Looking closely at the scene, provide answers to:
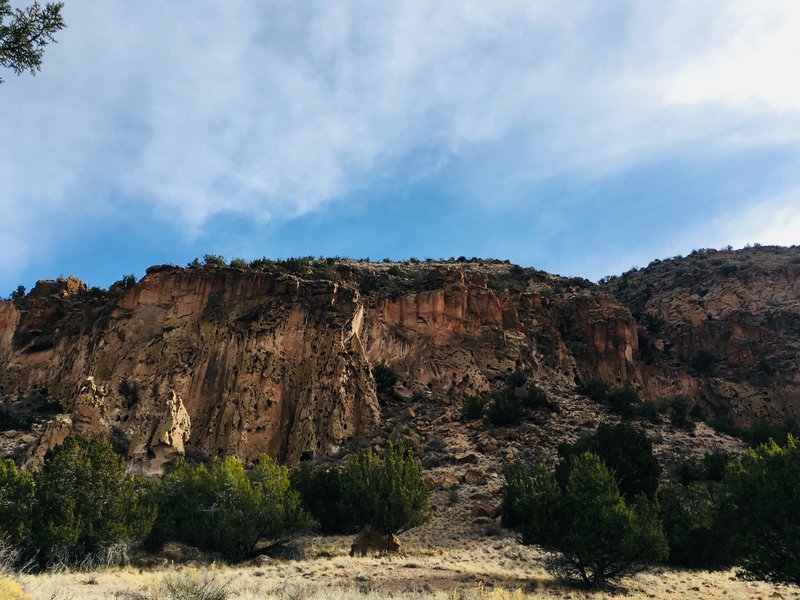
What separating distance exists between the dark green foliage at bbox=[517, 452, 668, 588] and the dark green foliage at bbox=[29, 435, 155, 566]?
15.8 m

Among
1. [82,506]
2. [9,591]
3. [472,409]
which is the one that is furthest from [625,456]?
[9,591]

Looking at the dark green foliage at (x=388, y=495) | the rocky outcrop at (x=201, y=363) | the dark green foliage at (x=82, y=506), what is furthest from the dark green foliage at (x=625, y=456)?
the dark green foliage at (x=82, y=506)

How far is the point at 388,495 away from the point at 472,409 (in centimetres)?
1761

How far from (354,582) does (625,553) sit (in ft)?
31.2

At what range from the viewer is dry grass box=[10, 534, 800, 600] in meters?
17.6

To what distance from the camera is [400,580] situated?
21.7 metres

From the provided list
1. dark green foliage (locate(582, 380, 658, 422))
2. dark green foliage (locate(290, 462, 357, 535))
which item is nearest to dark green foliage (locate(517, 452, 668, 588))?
dark green foliage (locate(290, 462, 357, 535))

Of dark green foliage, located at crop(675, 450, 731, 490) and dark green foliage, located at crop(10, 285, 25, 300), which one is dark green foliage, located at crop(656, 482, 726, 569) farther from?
dark green foliage, located at crop(10, 285, 25, 300)

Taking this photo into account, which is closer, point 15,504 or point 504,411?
point 15,504

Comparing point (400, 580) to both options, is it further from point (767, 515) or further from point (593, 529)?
point (767, 515)

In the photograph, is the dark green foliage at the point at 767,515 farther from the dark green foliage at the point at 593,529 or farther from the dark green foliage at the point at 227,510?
the dark green foliage at the point at 227,510

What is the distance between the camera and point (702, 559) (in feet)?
91.0

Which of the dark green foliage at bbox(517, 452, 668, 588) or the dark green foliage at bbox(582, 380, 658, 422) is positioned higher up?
the dark green foliage at bbox(582, 380, 658, 422)

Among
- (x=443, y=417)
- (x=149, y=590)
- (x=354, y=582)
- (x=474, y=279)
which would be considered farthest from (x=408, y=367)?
(x=149, y=590)
